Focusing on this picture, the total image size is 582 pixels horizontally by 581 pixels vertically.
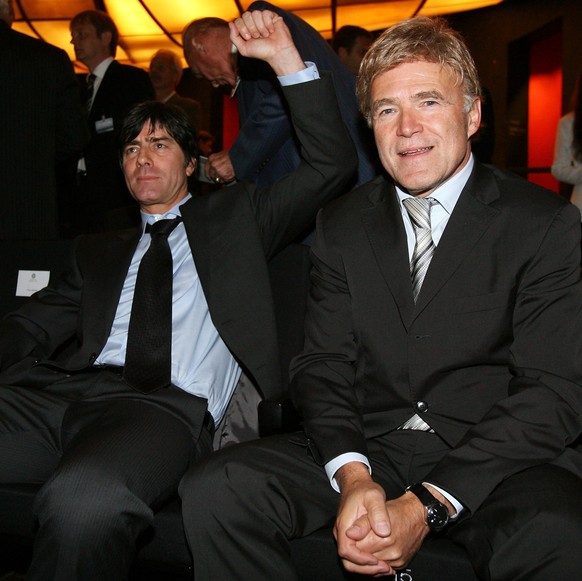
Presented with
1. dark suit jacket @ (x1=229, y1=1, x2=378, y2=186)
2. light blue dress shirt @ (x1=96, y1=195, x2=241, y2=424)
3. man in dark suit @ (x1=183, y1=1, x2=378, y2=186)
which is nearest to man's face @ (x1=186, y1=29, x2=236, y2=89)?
man in dark suit @ (x1=183, y1=1, x2=378, y2=186)

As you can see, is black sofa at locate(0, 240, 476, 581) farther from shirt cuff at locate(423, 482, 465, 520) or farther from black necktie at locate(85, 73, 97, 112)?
black necktie at locate(85, 73, 97, 112)

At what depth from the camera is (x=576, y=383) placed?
1597mm

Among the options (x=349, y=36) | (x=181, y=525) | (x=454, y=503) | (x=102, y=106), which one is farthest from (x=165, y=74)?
(x=454, y=503)

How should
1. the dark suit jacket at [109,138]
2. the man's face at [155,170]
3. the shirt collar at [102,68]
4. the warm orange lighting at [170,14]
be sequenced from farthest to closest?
the warm orange lighting at [170,14]
the shirt collar at [102,68]
the dark suit jacket at [109,138]
the man's face at [155,170]

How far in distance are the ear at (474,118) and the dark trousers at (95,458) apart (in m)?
1.03

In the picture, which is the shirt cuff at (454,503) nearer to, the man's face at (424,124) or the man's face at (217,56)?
the man's face at (424,124)

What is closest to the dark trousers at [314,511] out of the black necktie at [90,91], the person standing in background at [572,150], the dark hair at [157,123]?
the dark hair at [157,123]

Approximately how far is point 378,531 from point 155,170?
1.55 meters

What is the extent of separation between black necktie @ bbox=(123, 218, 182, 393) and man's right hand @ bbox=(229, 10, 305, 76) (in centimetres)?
61

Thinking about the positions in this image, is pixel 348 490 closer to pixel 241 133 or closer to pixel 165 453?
pixel 165 453

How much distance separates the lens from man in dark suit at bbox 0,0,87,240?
345 centimetres

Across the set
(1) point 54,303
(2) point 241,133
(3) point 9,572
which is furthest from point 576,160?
(3) point 9,572

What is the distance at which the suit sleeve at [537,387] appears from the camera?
1531 mm

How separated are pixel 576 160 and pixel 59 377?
8.31 ft
